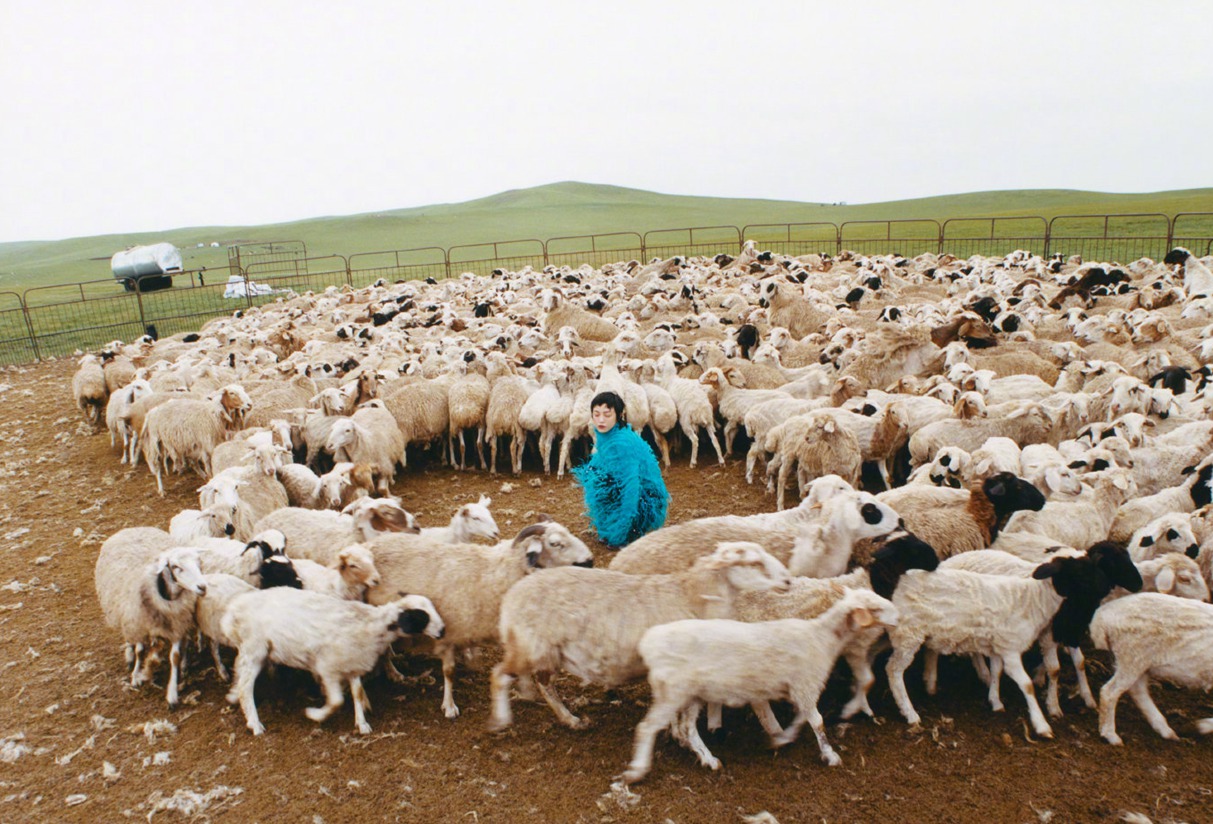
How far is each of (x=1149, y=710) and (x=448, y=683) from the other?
407 centimetres

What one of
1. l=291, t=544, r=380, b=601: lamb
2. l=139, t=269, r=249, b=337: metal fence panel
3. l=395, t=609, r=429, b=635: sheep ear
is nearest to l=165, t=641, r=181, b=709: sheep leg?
l=291, t=544, r=380, b=601: lamb

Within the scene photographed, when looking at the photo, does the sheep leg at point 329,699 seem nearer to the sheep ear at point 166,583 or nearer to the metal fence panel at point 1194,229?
the sheep ear at point 166,583

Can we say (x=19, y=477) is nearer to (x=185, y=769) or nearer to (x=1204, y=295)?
(x=185, y=769)

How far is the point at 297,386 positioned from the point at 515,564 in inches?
274

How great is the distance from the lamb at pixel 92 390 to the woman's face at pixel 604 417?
31.6 ft

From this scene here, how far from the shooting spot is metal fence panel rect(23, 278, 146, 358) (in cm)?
2088

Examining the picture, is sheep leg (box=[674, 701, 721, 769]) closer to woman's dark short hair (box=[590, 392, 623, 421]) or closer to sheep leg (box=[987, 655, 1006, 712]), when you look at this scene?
sheep leg (box=[987, 655, 1006, 712])

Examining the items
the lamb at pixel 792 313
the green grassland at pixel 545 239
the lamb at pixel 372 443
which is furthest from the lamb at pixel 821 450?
the green grassland at pixel 545 239

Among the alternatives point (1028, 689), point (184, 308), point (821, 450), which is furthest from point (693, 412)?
point (184, 308)

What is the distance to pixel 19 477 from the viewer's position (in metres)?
10.1

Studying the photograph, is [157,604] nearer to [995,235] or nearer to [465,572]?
[465,572]

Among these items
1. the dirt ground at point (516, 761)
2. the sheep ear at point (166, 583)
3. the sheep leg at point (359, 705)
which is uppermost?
the sheep ear at point (166, 583)

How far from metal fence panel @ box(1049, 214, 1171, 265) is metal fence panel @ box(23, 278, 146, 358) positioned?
28.3m

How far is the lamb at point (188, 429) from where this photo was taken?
898cm
